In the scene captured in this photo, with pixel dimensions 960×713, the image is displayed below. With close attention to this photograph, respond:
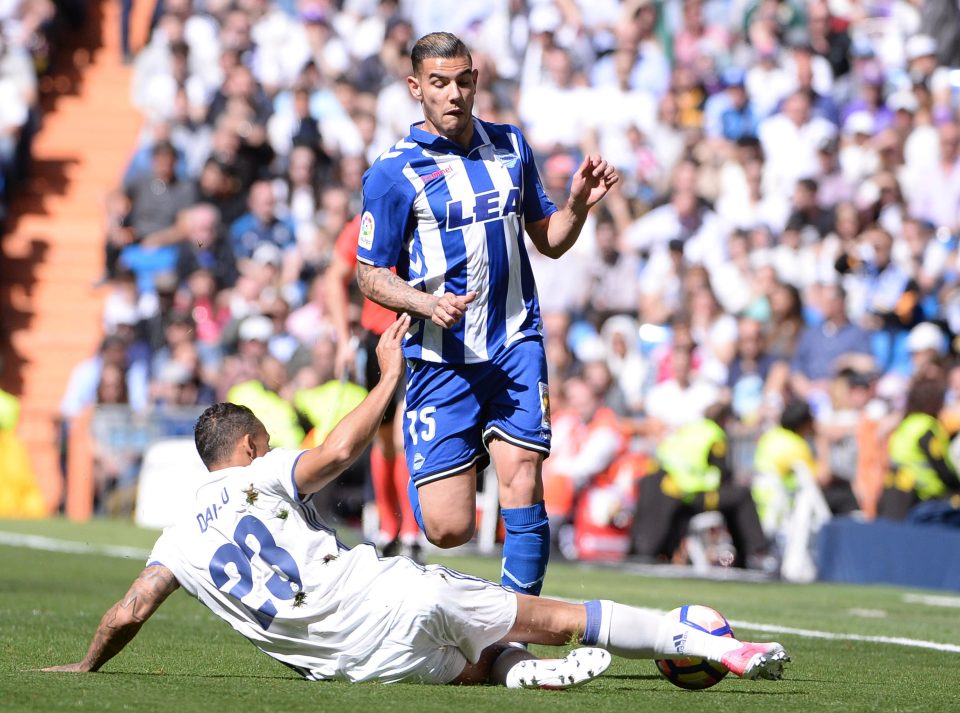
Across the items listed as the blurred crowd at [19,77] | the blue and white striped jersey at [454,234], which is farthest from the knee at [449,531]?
the blurred crowd at [19,77]

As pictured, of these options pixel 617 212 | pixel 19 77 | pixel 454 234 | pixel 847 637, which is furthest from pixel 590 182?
pixel 19 77

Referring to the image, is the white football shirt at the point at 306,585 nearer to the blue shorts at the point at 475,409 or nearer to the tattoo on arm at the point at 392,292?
the tattoo on arm at the point at 392,292

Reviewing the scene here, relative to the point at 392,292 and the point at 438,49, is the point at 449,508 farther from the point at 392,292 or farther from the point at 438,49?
the point at 438,49

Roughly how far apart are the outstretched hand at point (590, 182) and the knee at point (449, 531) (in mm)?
1356

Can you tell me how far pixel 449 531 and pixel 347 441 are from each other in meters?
1.52

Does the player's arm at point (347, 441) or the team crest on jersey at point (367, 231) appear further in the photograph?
the team crest on jersey at point (367, 231)

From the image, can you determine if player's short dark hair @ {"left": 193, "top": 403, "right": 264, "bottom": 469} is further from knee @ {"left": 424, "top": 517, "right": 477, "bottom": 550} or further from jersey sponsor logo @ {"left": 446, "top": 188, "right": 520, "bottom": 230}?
jersey sponsor logo @ {"left": 446, "top": 188, "right": 520, "bottom": 230}

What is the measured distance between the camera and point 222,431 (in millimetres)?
6117

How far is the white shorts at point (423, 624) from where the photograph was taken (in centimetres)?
595

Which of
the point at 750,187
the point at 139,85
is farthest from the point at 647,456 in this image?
the point at 139,85

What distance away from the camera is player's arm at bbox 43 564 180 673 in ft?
19.5

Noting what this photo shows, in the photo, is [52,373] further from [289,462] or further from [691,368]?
[289,462]

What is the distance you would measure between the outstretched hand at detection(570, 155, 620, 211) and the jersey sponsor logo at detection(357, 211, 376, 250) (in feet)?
2.67

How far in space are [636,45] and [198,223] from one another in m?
5.49
